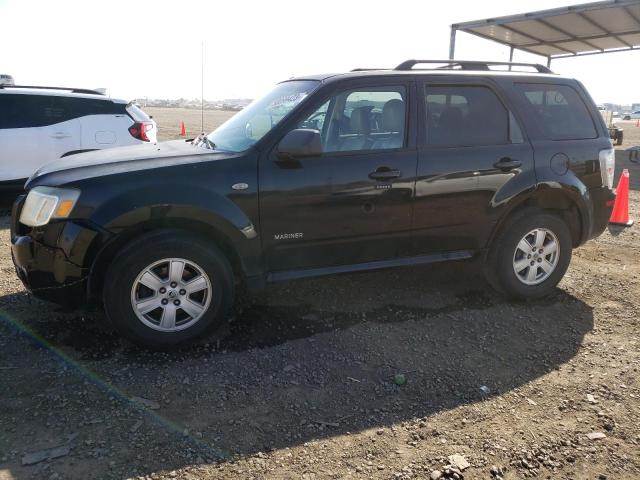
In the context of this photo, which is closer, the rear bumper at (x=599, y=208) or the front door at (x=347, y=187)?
the front door at (x=347, y=187)

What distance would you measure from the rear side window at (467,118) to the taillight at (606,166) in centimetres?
89

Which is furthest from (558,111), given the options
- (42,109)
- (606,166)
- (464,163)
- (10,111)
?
(10,111)

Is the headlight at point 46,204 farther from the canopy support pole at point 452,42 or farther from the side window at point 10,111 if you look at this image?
the canopy support pole at point 452,42

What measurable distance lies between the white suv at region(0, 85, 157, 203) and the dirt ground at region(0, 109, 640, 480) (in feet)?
10.5

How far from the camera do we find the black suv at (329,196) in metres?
3.40

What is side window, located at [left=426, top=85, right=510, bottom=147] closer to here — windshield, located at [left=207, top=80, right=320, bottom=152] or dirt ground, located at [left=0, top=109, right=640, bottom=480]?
windshield, located at [left=207, top=80, right=320, bottom=152]

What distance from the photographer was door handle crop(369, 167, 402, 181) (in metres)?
3.86

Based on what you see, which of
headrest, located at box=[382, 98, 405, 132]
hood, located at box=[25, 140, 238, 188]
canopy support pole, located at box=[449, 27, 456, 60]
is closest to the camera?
hood, located at box=[25, 140, 238, 188]

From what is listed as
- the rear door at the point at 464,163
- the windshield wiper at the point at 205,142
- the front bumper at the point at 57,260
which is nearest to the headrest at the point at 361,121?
the rear door at the point at 464,163

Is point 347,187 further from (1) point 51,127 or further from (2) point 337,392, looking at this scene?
(1) point 51,127

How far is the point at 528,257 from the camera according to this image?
14.8ft

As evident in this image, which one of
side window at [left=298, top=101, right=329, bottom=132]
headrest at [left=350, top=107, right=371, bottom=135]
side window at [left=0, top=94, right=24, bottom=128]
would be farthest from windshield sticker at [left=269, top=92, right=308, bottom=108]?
side window at [left=0, top=94, right=24, bottom=128]

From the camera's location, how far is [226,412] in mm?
2928

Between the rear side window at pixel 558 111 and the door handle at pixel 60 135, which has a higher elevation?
the rear side window at pixel 558 111
